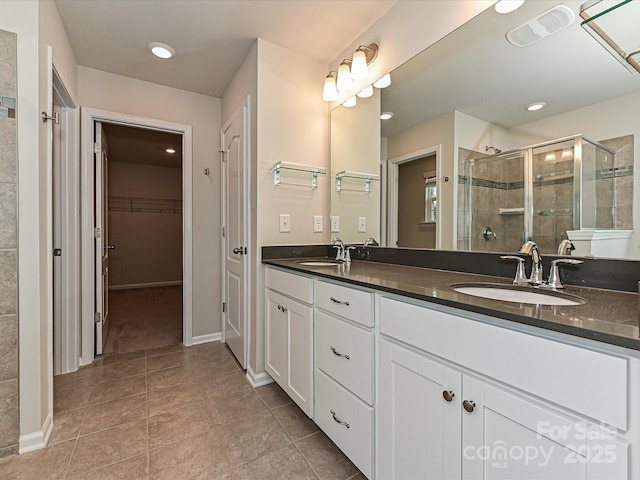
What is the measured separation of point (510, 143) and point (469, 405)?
1057mm

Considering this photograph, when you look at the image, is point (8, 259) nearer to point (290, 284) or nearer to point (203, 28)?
point (290, 284)

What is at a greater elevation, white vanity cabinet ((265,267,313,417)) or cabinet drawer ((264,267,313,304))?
cabinet drawer ((264,267,313,304))

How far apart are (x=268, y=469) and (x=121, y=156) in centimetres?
533

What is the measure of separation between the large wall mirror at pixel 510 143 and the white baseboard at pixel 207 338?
1950 millimetres

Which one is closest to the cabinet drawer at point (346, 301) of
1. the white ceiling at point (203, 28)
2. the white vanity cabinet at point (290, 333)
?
the white vanity cabinet at point (290, 333)

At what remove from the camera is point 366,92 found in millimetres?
2018

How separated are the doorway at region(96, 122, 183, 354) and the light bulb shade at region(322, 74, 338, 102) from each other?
2613mm

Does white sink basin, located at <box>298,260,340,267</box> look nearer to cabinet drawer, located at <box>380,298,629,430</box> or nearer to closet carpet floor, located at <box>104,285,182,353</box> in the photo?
cabinet drawer, located at <box>380,298,629,430</box>

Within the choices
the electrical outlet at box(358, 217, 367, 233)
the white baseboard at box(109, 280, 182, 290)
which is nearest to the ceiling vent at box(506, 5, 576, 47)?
the electrical outlet at box(358, 217, 367, 233)

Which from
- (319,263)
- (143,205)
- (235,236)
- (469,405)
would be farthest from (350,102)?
(143,205)

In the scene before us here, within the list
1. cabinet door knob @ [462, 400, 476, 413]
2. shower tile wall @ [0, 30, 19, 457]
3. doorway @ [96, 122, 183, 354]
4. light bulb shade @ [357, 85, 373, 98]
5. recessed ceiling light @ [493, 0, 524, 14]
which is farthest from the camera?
doorway @ [96, 122, 183, 354]

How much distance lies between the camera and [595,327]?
599 mm

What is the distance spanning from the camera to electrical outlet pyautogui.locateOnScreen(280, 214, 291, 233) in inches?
84.0

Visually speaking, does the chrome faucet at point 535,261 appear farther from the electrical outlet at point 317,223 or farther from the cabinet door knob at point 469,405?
the electrical outlet at point 317,223
